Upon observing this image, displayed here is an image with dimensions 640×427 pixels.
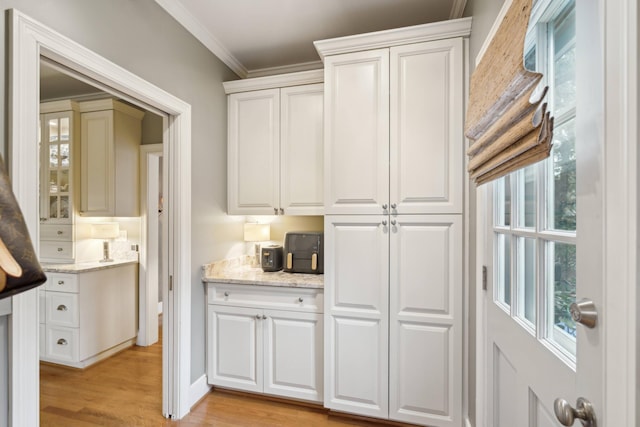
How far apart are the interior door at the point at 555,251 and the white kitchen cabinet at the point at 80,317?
3189mm

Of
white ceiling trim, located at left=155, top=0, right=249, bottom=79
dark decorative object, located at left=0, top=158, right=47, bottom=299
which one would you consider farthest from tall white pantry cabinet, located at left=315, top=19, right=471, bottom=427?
dark decorative object, located at left=0, top=158, right=47, bottom=299

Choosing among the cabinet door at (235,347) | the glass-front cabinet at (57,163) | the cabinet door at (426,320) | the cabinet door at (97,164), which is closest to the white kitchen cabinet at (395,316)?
the cabinet door at (426,320)

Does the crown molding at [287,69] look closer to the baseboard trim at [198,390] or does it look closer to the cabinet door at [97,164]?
the cabinet door at [97,164]

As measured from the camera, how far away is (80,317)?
2.73m

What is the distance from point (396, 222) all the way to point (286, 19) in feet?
5.10

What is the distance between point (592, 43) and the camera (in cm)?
63

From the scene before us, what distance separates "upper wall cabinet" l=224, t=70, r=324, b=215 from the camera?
7.75 ft

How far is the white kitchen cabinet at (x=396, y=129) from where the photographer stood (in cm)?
184

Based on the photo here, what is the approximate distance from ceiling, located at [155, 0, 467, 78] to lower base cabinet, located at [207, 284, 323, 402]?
1.84 meters

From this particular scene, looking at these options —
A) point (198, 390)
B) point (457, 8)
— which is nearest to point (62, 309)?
point (198, 390)

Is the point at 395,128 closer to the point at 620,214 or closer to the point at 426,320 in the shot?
the point at 426,320

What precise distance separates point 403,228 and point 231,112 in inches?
66.0

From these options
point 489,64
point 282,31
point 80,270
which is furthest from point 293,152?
point 80,270

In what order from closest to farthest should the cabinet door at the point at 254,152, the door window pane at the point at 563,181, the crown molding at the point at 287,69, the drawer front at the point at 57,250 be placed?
the door window pane at the point at 563,181
the cabinet door at the point at 254,152
the crown molding at the point at 287,69
the drawer front at the point at 57,250
